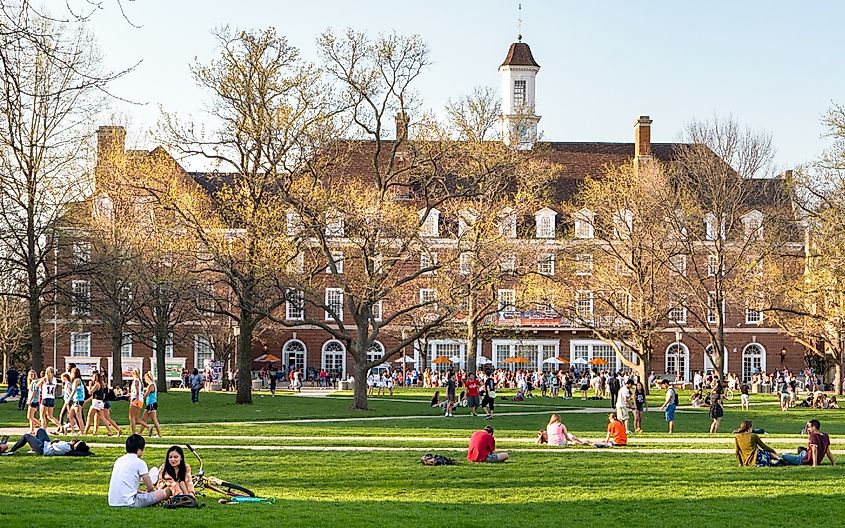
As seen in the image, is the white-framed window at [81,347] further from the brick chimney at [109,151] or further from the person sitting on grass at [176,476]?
the person sitting on grass at [176,476]

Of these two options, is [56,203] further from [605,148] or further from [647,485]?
[605,148]

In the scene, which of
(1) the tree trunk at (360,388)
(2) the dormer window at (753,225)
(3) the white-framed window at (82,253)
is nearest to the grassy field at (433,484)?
(1) the tree trunk at (360,388)

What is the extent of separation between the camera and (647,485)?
18.6 meters

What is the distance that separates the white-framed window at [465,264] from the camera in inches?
1604

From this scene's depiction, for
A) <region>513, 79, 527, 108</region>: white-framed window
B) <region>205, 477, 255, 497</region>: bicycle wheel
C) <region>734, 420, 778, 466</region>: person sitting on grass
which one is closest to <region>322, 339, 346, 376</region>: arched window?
<region>513, 79, 527, 108</region>: white-framed window

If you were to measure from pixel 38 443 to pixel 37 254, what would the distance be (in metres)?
24.5

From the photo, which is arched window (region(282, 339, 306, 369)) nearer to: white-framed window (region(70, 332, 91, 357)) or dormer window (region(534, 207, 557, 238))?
white-framed window (region(70, 332, 91, 357))

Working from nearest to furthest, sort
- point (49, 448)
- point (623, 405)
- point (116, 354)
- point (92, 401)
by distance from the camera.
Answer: point (49, 448) < point (92, 401) < point (623, 405) < point (116, 354)

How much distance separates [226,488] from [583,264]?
39947 mm

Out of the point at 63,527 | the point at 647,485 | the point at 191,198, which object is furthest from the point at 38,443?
the point at 191,198

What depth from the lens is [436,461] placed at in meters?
21.2

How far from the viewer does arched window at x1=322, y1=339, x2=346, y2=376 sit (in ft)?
244

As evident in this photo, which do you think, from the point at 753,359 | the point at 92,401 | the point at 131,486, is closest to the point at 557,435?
the point at 92,401

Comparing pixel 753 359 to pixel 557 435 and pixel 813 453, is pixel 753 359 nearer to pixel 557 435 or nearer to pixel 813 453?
pixel 557 435
